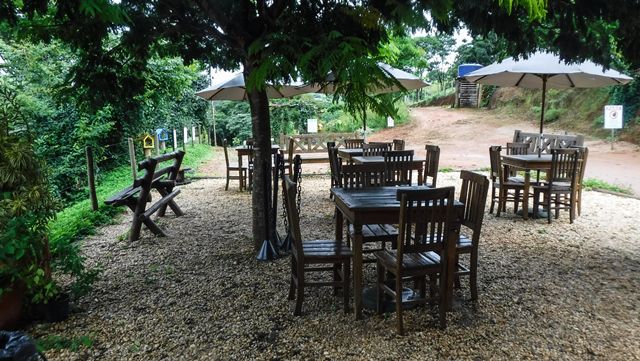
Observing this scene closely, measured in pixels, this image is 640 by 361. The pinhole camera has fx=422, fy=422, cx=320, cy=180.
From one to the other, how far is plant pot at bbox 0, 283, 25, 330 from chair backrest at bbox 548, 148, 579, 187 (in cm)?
635

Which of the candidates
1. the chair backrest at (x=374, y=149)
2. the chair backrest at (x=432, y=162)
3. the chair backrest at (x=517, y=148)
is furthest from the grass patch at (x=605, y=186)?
the chair backrest at (x=374, y=149)

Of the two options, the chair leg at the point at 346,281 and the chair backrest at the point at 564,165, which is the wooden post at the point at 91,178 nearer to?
the chair leg at the point at 346,281

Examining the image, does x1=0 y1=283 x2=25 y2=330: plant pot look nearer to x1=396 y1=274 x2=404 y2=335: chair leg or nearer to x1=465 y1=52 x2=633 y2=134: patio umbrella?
x1=396 y1=274 x2=404 y2=335: chair leg

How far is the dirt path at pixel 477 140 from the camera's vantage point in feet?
38.2

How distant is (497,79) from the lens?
25.7ft

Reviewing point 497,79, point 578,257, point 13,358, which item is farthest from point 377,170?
point 497,79

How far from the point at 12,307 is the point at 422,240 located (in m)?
3.09

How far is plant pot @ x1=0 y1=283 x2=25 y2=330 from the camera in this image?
10.0 feet

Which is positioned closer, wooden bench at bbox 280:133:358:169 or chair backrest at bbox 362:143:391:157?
chair backrest at bbox 362:143:391:157

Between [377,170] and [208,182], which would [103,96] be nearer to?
[377,170]

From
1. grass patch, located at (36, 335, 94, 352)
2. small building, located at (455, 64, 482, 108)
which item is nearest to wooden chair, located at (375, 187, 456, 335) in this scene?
grass patch, located at (36, 335, 94, 352)

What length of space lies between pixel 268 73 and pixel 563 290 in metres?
3.20

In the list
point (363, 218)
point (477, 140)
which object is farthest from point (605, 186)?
point (477, 140)

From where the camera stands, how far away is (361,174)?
4883 millimetres
